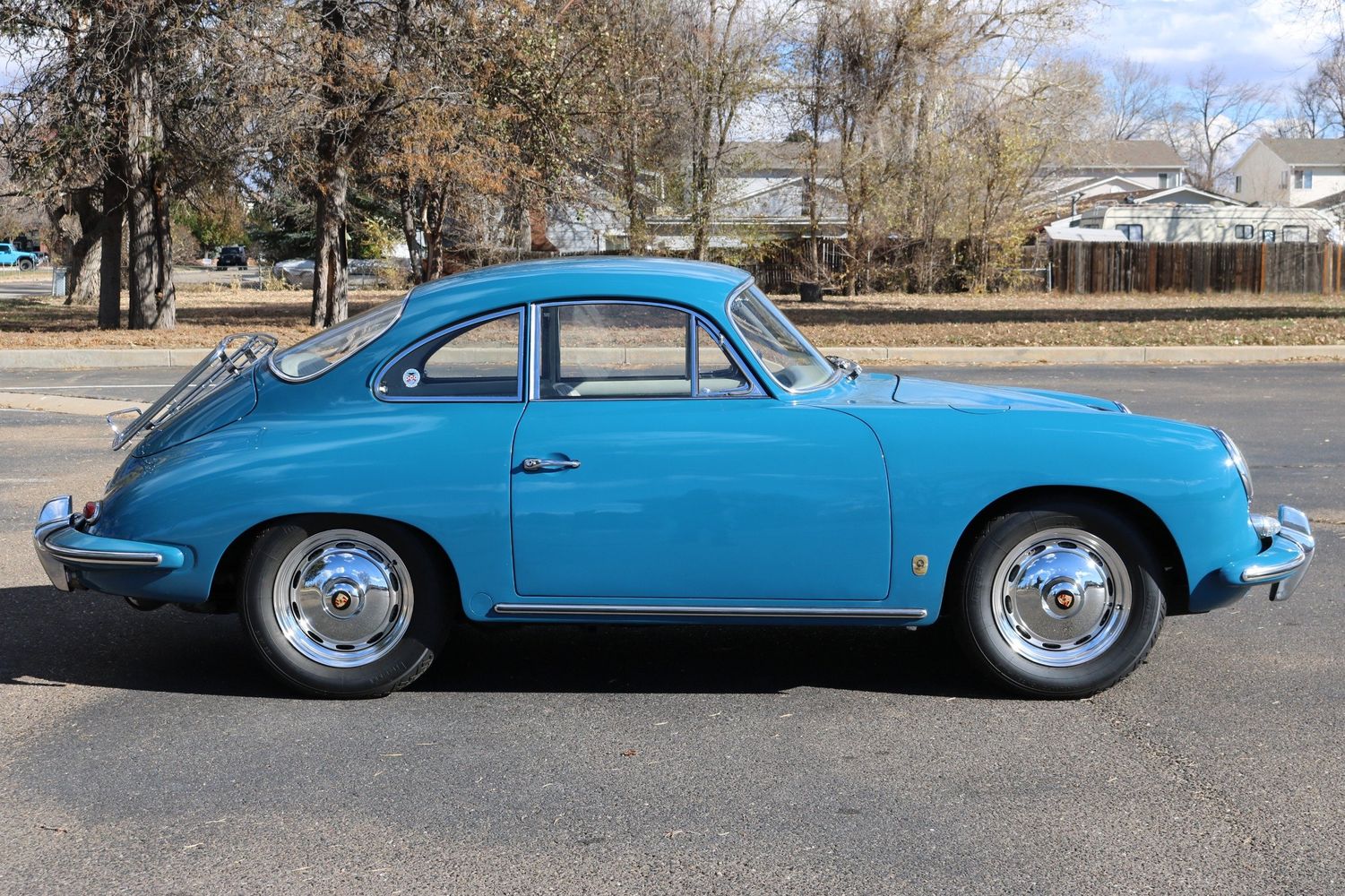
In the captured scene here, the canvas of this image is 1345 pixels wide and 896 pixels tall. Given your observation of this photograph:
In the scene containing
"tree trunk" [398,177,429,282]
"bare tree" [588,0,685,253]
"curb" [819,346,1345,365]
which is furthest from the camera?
"tree trunk" [398,177,429,282]

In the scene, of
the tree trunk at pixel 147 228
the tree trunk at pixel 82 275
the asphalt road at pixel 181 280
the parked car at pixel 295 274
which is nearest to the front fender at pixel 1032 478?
the tree trunk at pixel 147 228

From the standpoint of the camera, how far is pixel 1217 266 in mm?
37438

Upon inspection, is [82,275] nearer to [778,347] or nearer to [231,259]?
[778,347]

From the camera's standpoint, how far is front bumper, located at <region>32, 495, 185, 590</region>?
15.2 ft

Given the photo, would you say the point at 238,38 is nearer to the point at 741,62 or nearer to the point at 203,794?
the point at 741,62

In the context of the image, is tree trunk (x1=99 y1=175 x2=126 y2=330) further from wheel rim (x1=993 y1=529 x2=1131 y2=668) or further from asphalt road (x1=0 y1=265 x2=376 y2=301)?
wheel rim (x1=993 y1=529 x2=1131 y2=668)

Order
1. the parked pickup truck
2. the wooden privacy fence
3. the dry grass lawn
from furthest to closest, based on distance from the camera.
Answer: the parked pickup truck, the wooden privacy fence, the dry grass lawn

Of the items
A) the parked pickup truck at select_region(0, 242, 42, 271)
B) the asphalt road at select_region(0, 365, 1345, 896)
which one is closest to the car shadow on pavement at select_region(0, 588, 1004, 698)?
the asphalt road at select_region(0, 365, 1345, 896)

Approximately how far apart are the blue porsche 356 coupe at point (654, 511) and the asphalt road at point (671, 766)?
1.13ft

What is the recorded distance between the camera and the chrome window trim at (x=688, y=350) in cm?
469

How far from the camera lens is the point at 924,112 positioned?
120 ft

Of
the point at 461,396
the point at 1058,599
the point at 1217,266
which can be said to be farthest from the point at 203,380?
the point at 1217,266

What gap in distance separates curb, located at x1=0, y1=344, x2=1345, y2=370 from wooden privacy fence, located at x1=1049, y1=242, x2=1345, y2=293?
2047 cm

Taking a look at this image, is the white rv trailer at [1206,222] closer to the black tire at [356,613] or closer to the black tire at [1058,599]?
the black tire at [1058,599]
